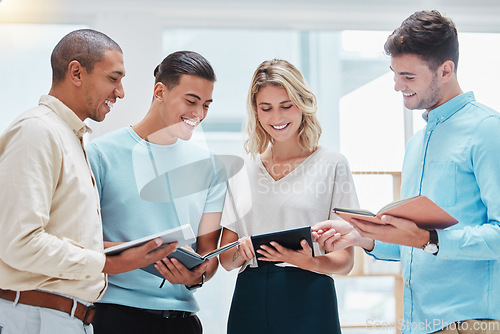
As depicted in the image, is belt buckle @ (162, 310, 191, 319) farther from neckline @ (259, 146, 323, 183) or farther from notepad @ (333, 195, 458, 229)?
notepad @ (333, 195, 458, 229)

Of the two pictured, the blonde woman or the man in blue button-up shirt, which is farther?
the blonde woman

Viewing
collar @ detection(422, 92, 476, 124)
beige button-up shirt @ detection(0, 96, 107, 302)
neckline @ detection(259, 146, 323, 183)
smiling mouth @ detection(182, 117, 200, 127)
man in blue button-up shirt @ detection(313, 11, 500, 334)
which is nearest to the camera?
beige button-up shirt @ detection(0, 96, 107, 302)

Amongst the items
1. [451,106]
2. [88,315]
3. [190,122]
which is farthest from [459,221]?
[88,315]

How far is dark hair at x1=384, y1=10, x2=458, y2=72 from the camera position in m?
1.82

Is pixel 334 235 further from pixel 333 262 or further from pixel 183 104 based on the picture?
pixel 183 104

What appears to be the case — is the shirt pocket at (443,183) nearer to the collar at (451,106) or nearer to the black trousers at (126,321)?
the collar at (451,106)

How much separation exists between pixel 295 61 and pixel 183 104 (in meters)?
1.32

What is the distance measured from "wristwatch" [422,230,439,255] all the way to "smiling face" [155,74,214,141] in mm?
996

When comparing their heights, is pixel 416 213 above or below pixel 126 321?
above

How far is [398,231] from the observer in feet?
5.27

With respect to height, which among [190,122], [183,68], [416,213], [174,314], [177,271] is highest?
[183,68]

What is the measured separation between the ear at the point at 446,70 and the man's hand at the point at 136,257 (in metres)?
1.06

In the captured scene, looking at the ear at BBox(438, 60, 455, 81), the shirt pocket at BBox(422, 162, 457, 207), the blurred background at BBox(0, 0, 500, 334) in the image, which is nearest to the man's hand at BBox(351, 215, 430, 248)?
the shirt pocket at BBox(422, 162, 457, 207)

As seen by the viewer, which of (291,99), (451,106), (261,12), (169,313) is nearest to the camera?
(451,106)
